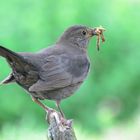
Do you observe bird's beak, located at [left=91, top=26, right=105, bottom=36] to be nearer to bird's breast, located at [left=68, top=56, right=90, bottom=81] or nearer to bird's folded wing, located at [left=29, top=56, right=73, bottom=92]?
bird's breast, located at [left=68, top=56, right=90, bottom=81]

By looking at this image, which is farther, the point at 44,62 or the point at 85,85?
the point at 85,85

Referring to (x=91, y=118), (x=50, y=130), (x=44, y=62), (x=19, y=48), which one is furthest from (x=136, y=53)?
(x=50, y=130)

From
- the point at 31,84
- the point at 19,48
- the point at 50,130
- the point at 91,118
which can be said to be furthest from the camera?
the point at 91,118

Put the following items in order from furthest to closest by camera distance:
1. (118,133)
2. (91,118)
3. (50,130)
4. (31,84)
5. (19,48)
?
(118,133) → (91,118) → (19,48) → (31,84) → (50,130)

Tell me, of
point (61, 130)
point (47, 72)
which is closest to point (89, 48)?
point (47, 72)

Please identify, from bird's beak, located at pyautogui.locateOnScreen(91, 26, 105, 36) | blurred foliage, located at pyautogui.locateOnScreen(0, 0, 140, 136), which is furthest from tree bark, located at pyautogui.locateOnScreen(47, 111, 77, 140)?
blurred foliage, located at pyautogui.locateOnScreen(0, 0, 140, 136)

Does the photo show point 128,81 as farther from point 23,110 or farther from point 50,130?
point 50,130
